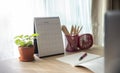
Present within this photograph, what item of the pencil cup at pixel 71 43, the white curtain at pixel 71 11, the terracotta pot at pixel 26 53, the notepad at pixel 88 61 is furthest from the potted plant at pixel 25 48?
the white curtain at pixel 71 11

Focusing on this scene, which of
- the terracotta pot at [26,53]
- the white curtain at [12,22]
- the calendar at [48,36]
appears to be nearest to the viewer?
the terracotta pot at [26,53]

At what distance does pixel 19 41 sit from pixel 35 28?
0.17m

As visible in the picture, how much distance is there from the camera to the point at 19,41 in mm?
1247

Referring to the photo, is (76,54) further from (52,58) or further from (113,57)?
(113,57)

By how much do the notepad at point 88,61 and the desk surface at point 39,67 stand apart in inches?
1.3

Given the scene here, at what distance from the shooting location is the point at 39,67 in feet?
3.77

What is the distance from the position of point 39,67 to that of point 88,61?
31 cm

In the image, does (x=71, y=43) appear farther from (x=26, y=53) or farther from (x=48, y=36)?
(x=26, y=53)

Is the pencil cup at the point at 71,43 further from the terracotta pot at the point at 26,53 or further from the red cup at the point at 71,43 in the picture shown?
the terracotta pot at the point at 26,53

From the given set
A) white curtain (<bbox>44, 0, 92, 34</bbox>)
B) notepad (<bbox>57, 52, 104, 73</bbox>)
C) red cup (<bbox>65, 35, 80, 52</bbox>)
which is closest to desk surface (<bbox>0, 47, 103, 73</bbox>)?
notepad (<bbox>57, 52, 104, 73</bbox>)

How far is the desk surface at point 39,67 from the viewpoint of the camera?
3.58 ft

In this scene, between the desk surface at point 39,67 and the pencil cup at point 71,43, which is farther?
the pencil cup at point 71,43

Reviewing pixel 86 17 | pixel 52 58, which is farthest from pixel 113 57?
pixel 86 17

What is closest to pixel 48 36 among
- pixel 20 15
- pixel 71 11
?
pixel 20 15
